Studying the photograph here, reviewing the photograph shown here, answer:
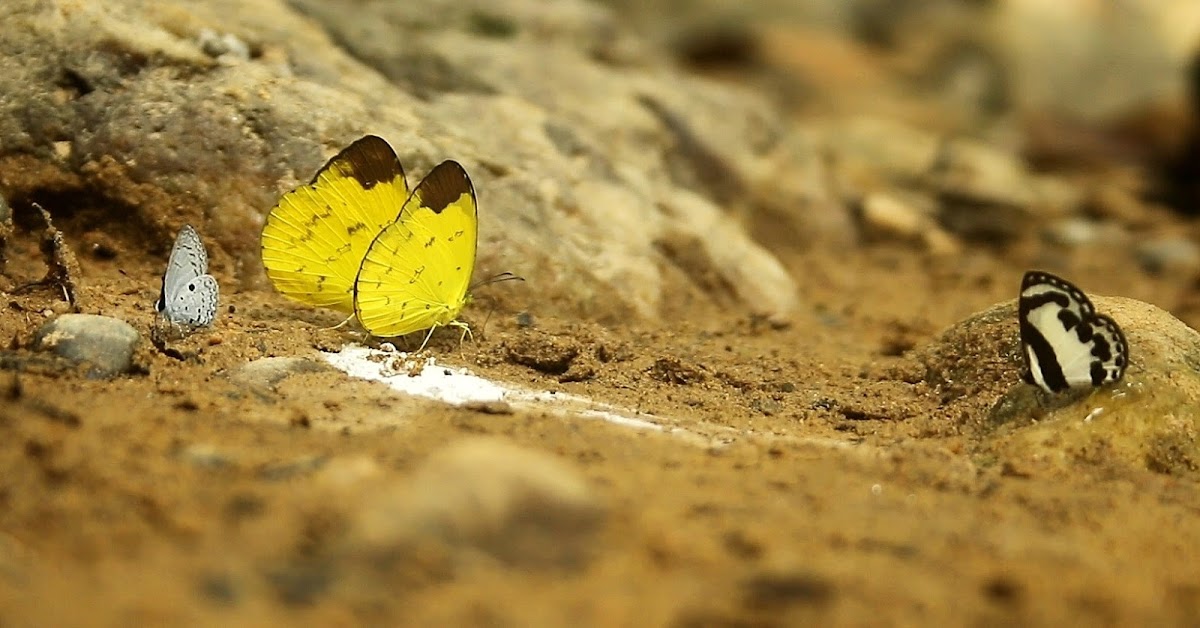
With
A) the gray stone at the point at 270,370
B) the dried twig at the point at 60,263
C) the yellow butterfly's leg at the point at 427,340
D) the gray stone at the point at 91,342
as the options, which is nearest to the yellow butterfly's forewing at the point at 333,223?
the yellow butterfly's leg at the point at 427,340

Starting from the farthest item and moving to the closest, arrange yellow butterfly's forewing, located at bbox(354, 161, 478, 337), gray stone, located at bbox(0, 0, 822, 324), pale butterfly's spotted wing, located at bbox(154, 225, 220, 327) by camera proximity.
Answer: gray stone, located at bbox(0, 0, 822, 324), yellow butterfly's forewing, located at bbox(354, 161, 478, 337), pale butterfly's spotted wing, located at bbox(154, 225, 220, 327)

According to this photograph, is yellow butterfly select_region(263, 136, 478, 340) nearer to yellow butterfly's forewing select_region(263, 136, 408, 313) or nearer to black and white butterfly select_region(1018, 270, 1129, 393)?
yellow butterfly's forewing select_region(263, 136, 408, 313)

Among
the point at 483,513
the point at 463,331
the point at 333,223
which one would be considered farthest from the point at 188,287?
the point at 483,513

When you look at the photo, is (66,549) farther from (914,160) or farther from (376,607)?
(914,160)

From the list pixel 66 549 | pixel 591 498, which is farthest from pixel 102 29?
pixel 591 498

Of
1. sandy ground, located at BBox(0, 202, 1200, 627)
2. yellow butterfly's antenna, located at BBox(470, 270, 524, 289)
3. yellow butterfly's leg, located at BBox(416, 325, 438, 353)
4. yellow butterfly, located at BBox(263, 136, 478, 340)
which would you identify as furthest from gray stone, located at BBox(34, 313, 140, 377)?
yellow butterfly's antenna, located at BBox(470, 270, 524, 289)

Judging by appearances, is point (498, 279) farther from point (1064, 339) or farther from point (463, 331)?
point (1064, 339)
